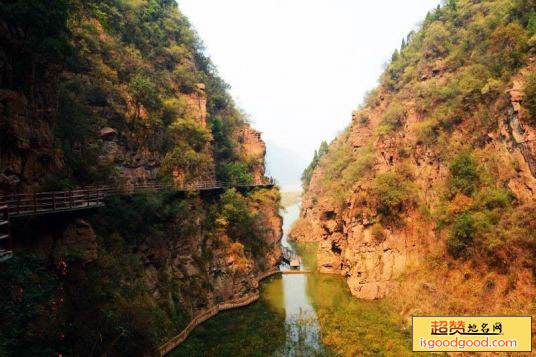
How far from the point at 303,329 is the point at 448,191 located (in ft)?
59.7

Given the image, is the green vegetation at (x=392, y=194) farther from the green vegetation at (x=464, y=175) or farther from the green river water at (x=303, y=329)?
the green river water at (x=303, y=329)

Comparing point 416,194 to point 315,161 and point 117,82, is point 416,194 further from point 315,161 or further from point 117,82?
point 315,161

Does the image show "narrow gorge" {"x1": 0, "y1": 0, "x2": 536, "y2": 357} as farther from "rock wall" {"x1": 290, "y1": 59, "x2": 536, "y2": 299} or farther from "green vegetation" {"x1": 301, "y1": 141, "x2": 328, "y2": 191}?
"green vegetation" {"x1": 301, "y1": 141, "x2": 328, "y2": 191}

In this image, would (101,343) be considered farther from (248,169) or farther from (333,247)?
(248,169)

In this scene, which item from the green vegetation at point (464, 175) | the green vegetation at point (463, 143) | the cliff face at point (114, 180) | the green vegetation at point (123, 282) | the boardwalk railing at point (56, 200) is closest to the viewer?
the green vegetation at point (123, 282)

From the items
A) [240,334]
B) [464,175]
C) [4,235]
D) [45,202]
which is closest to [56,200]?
[45,202]

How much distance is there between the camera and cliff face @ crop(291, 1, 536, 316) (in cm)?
2623

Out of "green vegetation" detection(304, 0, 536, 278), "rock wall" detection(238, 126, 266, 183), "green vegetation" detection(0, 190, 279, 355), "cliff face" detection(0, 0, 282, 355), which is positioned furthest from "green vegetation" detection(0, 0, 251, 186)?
"green vegetation" detection(304, 0, 536, 278)

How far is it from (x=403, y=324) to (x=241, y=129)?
142 ft

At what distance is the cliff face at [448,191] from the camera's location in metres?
26.2

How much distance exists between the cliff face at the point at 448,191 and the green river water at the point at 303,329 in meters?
3.08

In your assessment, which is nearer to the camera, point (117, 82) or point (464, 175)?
point (464, 175)

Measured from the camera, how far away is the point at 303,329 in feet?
94.2

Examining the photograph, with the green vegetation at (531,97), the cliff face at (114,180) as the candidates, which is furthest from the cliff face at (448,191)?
the cliff face at (114,180)
